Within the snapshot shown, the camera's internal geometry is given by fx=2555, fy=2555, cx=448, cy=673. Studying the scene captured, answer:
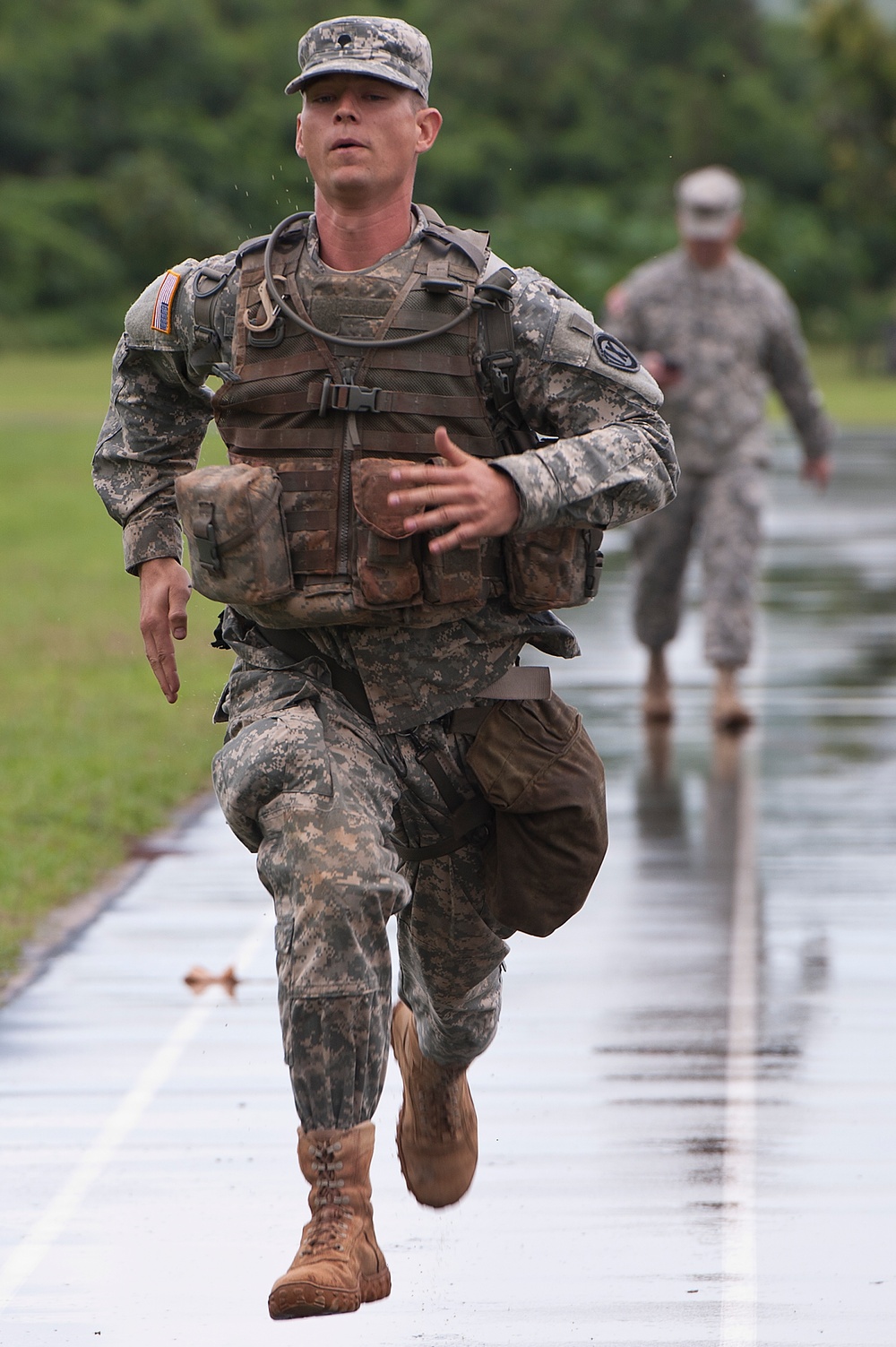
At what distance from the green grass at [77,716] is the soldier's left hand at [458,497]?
A: 3.15 m

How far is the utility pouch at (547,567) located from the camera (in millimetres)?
4418

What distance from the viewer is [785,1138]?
17.6ft

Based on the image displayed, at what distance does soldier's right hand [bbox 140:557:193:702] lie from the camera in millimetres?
4641

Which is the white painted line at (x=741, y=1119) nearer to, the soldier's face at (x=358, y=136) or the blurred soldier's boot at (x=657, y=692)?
the soldier's face at (x=358, y=136)

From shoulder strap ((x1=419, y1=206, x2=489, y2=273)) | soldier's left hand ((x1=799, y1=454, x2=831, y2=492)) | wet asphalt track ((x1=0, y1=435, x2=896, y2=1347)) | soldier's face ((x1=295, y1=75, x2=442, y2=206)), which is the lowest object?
wet asphalt track ((x1=0, y1=435, x2=896, y2=1347))

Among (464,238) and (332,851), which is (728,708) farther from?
(332,851)

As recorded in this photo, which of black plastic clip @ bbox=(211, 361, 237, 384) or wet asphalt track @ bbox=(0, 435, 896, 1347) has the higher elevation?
black plastic clip @ bbox=(211, 361, 237, 384)

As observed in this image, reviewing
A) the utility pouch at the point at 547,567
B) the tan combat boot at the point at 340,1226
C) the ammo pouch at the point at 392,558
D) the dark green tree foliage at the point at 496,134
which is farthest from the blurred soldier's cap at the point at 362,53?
the dark green tree foliage at the point at 496,134

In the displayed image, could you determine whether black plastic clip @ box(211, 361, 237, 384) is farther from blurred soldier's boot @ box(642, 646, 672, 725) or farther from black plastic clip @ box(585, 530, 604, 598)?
blurred soldier's boot @ box(642, 646, 672, 725)

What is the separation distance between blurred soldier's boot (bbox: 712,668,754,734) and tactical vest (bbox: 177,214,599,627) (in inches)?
247

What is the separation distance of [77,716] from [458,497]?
785 centimetres

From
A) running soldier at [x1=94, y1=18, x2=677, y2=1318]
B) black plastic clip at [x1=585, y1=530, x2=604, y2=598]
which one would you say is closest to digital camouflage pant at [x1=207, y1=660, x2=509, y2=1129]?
running soldier at [x1=94, y1=18, x2=677, y2=1318]

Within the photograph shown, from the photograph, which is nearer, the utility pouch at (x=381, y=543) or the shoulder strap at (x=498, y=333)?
the utility pouch at (x=381, y=543)

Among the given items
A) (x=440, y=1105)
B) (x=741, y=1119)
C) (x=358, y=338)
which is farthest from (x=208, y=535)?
(x=741, y=1119)
